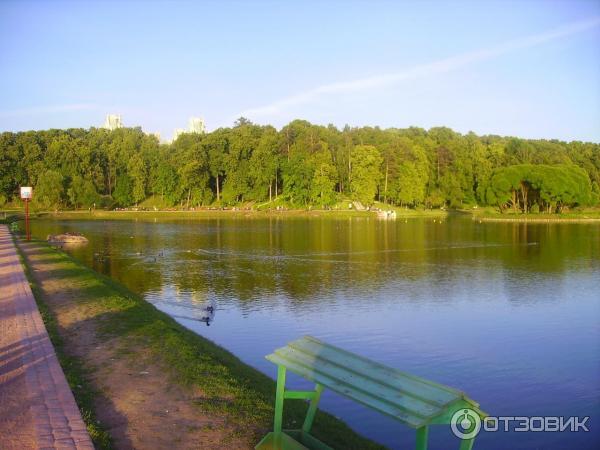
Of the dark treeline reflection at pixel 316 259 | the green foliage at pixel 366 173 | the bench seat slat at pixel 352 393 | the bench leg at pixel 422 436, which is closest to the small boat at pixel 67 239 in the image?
the dark treeline reflection at pixel 316 259

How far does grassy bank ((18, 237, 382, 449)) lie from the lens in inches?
271

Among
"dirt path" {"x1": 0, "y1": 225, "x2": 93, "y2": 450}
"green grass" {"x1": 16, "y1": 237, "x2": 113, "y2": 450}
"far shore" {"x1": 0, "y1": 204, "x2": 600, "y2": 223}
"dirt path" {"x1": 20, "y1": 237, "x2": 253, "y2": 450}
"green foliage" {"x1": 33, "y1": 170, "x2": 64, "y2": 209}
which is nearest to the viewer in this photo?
"dirt path" {"x1": 0, "y1": 225, "x2": 93, "y2": 450}

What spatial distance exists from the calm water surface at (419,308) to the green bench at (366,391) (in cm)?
339


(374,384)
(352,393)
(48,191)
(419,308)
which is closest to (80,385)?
(352,393)

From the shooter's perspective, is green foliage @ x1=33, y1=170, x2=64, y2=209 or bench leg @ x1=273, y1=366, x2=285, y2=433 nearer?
bench leg @ x1=273, y1=366, x2=285, y2=433

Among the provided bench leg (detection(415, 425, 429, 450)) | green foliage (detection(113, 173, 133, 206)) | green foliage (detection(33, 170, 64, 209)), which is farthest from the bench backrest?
green foliage (detection(113, 173, 133, 206))

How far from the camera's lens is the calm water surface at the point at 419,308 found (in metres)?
10.5

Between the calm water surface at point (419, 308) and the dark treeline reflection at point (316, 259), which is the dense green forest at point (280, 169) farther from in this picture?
the calm water surface at point (419, 308)

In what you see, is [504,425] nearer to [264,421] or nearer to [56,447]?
[264,421]

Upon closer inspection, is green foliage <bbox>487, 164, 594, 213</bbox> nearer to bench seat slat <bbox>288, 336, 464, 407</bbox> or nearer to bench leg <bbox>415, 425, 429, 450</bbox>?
bench seat slat <bbox>288, 336, 464, 407</bbox>

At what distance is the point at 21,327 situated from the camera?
10.5 m

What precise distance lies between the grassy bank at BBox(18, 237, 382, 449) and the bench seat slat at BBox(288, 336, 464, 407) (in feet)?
4.60

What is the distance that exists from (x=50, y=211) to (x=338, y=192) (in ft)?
150

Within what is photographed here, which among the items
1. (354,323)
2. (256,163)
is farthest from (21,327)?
(256,163)
